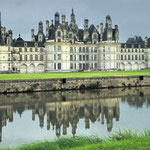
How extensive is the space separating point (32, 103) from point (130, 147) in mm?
17442

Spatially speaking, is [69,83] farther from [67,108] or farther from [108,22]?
[108,22]

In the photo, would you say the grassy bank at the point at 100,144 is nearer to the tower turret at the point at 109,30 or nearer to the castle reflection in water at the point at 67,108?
the castle reflection in water at the point at 67,108

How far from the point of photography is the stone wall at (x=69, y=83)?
3331 cm

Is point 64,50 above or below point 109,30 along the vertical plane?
below

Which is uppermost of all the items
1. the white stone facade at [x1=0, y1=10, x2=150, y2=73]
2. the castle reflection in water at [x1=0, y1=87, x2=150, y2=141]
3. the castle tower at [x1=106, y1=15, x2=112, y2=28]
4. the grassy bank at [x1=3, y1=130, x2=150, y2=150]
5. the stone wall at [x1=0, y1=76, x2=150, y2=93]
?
the castle tower at [x1=106, y1=15, x2=112, y2=28]

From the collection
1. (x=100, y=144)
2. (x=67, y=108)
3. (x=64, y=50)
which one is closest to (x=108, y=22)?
(x=64, y=50)

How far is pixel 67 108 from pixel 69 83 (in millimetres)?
12708

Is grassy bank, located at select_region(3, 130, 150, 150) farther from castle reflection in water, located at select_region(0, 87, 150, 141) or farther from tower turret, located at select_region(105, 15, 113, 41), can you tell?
tower turret, located at select_region(105, 15, 113, 41)

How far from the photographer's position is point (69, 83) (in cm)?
3631

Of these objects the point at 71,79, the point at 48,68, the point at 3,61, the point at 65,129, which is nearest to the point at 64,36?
the point at 48,68

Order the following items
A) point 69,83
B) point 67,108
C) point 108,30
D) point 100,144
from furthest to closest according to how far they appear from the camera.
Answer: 1. point 108,30
2. point 69,83
3. point 67,108
4. point 100,144

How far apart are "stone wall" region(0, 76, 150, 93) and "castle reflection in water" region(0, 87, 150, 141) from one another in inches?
139

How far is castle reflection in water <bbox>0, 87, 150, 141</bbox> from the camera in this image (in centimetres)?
1891

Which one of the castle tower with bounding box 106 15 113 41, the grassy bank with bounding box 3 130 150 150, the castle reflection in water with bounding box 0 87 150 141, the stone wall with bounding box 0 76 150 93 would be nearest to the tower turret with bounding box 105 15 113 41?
the castle tower with bounding box 106 15 113 41
